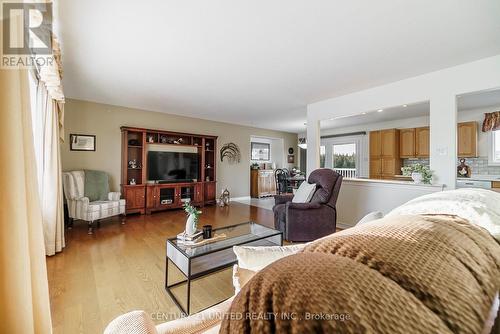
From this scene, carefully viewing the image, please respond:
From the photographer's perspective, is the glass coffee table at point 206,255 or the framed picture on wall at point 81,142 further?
the framed picture on wall at point 81,142

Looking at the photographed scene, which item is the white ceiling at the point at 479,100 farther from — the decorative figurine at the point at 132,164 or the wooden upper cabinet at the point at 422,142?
the decorative figurine at the point at 132,164

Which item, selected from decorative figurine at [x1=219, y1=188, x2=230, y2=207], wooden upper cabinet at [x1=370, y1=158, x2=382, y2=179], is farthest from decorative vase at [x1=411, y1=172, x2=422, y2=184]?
decorative figurine at [x1=219, y1=188, x2=230, y2=207]

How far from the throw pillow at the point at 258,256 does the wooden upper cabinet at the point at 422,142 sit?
5.74 metres

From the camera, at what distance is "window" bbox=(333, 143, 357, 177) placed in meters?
6.97

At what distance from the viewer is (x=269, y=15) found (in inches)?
73.4

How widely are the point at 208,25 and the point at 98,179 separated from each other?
144 inches

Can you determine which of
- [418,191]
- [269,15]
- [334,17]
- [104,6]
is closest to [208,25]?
[269,15]

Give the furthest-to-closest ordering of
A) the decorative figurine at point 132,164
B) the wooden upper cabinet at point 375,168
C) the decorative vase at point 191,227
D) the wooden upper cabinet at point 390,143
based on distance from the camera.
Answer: the wooden upper cabinet at point 375,168 < the wooden upper cabinet at point 390,143 < the decorative figurine at point 132,164 < the decorative vase at point 191,227

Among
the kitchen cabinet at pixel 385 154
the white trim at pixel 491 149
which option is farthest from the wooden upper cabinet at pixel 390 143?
the white trim at pixel 491 149

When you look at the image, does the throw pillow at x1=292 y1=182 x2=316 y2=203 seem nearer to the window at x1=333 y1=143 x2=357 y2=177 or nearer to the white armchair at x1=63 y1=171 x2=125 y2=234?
the white armchair at x1=63 y1=171 x2=125 y2=234

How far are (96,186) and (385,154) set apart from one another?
21.7ft

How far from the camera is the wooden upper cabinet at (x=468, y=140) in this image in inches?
176

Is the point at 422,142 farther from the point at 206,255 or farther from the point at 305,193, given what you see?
the point at 206,255

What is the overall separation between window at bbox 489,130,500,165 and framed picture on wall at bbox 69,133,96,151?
796cm
